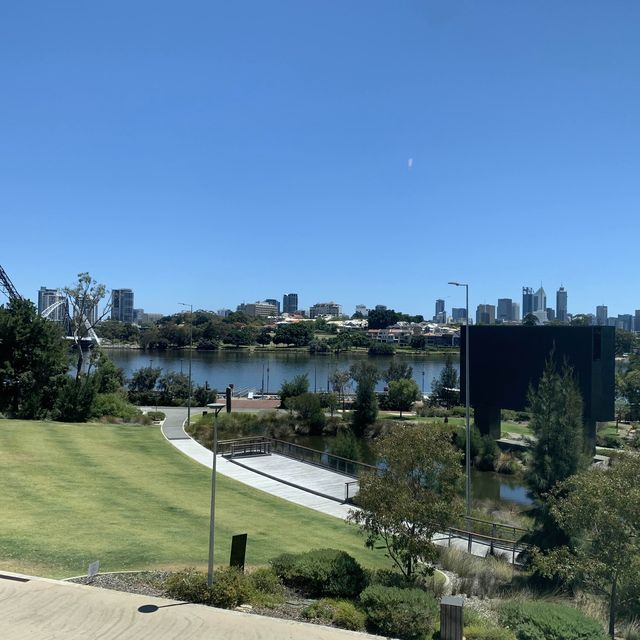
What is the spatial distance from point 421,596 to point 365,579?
209 cm

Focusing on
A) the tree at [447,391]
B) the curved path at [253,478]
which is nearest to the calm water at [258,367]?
the tree at [447,391]

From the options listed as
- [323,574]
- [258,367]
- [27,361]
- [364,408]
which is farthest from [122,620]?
[258,367]

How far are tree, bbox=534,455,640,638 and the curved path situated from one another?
40.4ft

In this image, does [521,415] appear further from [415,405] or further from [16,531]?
[16,531]

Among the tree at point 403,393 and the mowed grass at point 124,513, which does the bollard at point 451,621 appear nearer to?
the mowed grass at point 124,513

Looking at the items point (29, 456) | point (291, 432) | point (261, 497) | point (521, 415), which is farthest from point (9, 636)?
point (521, 415)

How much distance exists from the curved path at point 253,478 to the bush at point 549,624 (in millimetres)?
13046

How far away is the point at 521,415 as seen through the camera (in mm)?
67500

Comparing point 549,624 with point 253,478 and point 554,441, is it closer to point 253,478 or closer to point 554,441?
point 554,441

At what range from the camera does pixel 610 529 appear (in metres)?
12.2

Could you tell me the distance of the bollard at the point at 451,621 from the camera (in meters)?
10.5

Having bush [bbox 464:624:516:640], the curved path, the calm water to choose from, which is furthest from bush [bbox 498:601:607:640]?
the calm water

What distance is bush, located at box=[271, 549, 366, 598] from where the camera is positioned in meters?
13.2

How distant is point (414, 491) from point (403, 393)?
54.1 meters
